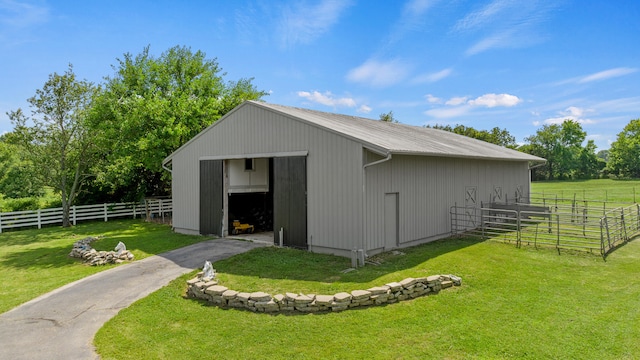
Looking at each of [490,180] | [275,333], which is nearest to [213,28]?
[275,333]

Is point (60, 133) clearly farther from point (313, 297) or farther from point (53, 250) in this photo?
point (313, 297)

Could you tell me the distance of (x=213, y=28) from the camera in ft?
46.6

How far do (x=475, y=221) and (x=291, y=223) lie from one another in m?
8.16

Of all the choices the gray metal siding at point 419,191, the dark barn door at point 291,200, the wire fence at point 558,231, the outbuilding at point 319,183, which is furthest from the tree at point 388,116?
the dark barn door at point 291,200

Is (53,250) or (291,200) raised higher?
(291,200)

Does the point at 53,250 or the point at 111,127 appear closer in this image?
the point at 53,250

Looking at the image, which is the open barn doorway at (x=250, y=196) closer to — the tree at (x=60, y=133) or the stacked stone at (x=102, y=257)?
the stacked stone at (x=102, y=257)

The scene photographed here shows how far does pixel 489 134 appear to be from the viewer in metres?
51.3

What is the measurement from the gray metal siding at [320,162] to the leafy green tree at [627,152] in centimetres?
6747

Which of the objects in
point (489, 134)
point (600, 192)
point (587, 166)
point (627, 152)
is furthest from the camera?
point (587, 166)

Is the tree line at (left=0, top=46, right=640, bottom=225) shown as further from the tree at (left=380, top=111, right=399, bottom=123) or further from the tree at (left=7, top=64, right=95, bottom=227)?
the tree at (left=380, top=111, right=399, bottom=123)

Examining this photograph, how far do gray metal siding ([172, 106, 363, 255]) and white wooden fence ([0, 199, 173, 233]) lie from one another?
36.9ft

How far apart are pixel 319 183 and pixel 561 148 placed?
67.9m

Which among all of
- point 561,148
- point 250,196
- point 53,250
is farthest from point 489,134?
point 53,250
